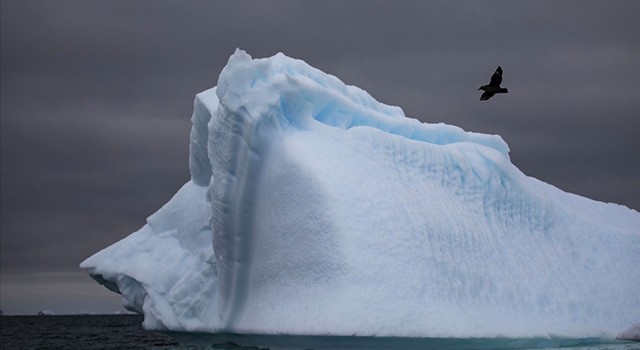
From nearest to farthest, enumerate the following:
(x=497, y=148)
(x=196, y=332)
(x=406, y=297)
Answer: (x=406, y=297), (x=196, y=332), (x=497, y=148)

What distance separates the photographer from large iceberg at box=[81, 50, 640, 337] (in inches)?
468

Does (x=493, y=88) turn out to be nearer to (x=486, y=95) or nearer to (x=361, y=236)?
(x=486, y=95)

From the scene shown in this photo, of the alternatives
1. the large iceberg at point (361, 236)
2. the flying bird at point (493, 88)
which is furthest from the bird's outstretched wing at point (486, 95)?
the large iceberg at point (361, 236)

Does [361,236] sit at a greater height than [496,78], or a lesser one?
lesser

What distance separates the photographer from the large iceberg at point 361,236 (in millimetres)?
11891

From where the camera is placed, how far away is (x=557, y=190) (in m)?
19.2

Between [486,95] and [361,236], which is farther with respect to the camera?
[486,95]

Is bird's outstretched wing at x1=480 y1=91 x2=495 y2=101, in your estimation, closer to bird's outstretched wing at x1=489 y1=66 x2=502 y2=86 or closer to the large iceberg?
bird's outstretched wing at x1=489 y1=66 x2=502 y2=86

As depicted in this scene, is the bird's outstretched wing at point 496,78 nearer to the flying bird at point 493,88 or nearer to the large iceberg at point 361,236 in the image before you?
the flying bird at point 493,88

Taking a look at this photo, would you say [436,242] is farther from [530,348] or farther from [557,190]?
[557,190]

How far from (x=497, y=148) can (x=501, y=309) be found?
17.3 ft

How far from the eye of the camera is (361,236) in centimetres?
1202

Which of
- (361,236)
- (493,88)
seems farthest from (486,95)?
(361,236)

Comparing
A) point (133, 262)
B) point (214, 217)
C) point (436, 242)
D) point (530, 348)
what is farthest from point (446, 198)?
point (133, 262)
